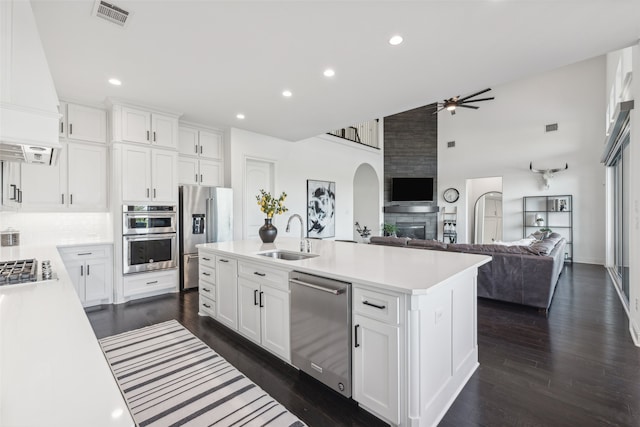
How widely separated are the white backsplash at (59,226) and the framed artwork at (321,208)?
391cm

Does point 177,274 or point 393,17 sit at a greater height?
point 393,17

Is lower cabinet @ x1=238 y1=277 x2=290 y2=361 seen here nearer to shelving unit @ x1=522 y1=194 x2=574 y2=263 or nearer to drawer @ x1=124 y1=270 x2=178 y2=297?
drawer @ x1=124 y1=270 x2=178 y2=297

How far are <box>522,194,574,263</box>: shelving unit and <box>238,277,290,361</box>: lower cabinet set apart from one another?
7.52 meters

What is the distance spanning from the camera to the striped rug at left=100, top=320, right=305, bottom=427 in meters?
1.80

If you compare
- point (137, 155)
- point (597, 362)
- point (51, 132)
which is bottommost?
point (597, 362)

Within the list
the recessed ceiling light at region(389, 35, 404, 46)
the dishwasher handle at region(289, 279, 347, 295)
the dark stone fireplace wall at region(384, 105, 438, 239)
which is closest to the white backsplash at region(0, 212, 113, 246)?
the dishwasher handle at region(289, 279, 347, 295)

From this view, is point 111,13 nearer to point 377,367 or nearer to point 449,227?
point 377,367

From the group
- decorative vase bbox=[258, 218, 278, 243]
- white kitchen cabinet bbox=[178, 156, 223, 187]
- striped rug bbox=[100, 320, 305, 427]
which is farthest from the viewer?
white kitchen cabinet bbox=[178, 156, 223, 187]

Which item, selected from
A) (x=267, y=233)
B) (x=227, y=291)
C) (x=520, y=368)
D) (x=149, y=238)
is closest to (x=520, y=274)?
(x=520, y=368)

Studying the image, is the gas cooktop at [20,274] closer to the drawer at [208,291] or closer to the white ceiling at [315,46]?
the drawer at [208,291]

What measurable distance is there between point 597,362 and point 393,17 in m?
3.24

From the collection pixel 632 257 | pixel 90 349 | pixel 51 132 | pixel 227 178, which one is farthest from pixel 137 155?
pixel 632 257

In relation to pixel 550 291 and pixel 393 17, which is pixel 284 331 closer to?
pixel 393 17

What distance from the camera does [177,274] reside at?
4531 millimetres
